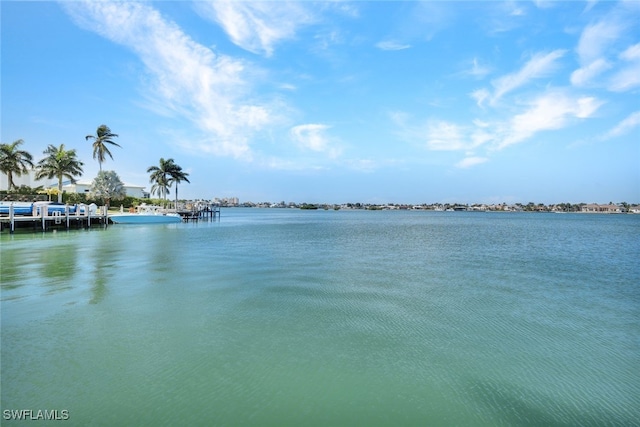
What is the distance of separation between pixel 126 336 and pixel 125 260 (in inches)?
438

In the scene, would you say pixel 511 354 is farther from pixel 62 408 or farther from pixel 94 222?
pixel 94 222

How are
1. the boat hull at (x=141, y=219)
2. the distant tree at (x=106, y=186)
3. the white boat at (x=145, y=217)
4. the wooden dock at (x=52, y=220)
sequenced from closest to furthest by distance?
the wooden dock at (x=52, y=220) → the boat hull at (x=141, y=219) → the white boat at (x=145, y=217) → the distant tree at (x=106, y=186)

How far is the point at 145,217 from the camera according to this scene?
45.1 meters

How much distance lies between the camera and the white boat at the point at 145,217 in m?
43.1

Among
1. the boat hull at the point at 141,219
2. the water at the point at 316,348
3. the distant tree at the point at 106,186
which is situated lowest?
the water at the point at 316,348

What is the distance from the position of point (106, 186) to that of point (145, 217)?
14.1m

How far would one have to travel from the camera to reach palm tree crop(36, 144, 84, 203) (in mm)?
44969

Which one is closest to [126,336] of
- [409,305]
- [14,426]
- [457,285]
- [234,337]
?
[234,337]

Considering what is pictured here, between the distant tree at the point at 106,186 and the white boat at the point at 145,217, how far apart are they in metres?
6.57

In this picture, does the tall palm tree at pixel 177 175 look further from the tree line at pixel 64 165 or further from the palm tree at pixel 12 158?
the palm tree at pixel 12 158

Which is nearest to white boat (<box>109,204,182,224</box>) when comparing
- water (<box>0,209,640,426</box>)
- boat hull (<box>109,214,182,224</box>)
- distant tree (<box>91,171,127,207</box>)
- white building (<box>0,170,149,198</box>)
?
boat hull (<box>109,214,182,224</box>)

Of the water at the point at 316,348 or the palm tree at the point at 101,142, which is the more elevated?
the palm tree at the point at 101,142

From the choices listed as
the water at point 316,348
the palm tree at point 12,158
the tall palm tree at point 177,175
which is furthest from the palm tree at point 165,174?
the water at point 316,348

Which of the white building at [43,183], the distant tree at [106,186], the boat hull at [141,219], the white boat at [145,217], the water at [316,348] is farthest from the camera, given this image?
the white building at [43,183]
